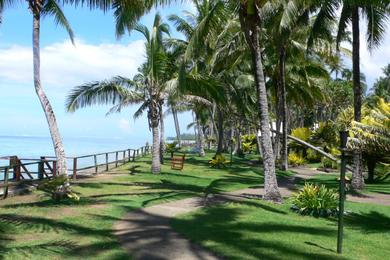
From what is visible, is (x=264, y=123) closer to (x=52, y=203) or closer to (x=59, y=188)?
(x=59, y=188)

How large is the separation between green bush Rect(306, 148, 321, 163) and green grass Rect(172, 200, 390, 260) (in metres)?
27.3

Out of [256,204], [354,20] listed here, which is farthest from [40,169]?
[354,20]

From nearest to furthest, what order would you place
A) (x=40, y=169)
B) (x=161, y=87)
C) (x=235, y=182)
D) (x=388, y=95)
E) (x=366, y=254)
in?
1. (x=366, y=254)
2. (x=40, y=169)
3. (x=235, y=182)
4. (x=161, y=87)
5. (x=388, y=95)

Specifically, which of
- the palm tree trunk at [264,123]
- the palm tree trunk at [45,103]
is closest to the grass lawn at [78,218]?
the palm tree trunk at [45,103]

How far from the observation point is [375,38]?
62.1ft

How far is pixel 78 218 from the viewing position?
10.7 m

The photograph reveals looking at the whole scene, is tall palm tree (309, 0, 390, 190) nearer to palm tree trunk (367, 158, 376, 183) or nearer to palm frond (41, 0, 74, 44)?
palm tree trunk (367, 158, 376, 183)

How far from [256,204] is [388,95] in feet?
169

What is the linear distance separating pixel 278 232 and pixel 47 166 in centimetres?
1056

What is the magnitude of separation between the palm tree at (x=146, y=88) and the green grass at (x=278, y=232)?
28.1 feet

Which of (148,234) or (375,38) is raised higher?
(375,38)

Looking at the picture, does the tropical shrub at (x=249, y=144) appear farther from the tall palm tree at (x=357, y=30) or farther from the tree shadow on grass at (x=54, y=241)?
the tree shadow on grass at (x=54, y=241)

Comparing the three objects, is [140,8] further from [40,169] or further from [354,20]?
[354,20]

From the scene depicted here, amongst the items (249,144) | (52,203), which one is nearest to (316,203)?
(52,203)
